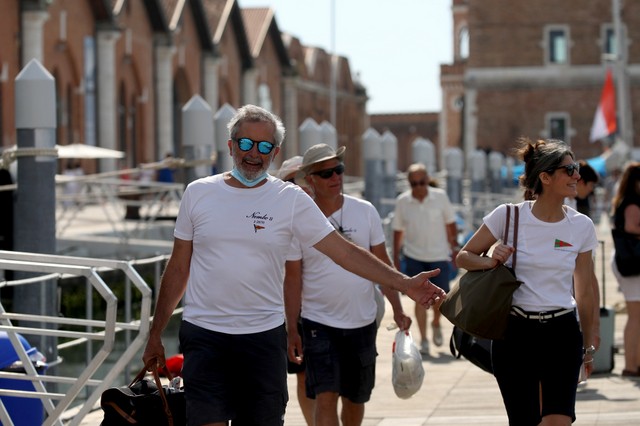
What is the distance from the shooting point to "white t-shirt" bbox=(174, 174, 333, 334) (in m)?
5.82

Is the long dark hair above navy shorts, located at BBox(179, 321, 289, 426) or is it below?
above

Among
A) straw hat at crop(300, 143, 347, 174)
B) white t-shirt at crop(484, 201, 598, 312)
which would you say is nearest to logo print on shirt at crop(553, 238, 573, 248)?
white t-shirt at crop(484, 201, 598, 312)

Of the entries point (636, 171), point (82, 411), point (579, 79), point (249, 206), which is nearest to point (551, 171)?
point (249, 206)

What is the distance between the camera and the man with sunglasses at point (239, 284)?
5812 mm

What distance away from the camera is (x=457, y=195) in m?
30.2

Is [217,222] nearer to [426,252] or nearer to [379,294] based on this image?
[379,294]

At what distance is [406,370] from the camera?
7.59 metres

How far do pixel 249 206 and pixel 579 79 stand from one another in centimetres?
6143

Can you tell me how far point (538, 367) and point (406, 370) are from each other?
4.39ft

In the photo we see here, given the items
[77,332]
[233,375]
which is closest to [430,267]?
[77,332]

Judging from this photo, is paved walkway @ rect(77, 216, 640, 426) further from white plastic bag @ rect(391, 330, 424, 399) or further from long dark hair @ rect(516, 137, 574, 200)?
long dark hair @ rect(516, 137, 574, 200)

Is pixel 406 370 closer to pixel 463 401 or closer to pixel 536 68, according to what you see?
pixel 463 401

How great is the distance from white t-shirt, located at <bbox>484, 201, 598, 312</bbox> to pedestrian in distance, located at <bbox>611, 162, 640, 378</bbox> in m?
3.90

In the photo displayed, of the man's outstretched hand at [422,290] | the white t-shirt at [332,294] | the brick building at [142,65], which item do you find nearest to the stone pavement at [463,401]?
the white t-shirt at [332,294]
